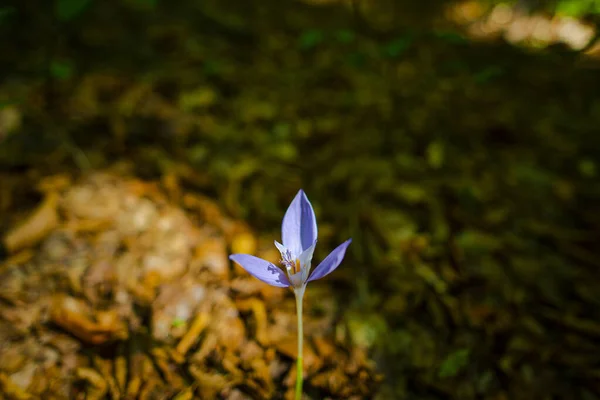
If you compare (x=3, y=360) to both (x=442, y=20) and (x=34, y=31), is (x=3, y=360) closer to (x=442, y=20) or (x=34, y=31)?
(x=34, y=31)

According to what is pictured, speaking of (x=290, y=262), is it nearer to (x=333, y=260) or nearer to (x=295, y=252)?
(x=295, y=252)

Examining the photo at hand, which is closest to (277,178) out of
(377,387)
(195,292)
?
(195,292)

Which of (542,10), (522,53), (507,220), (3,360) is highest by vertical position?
(542,10)

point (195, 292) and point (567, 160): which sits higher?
point (567, 160)

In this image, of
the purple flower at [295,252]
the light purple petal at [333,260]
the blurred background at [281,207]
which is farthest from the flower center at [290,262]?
the blurred background at [281,207]

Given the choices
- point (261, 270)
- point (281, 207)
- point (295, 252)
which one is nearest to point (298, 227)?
point (295, 252)

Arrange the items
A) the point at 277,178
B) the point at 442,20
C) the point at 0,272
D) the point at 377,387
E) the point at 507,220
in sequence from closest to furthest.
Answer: the point at 377,387, the point at 0,272, the point at 507,220, the point at 277,178, the point at 442,20

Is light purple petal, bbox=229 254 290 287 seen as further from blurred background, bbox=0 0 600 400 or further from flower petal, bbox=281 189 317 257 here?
blurred background, bbox=0 0 600 400
